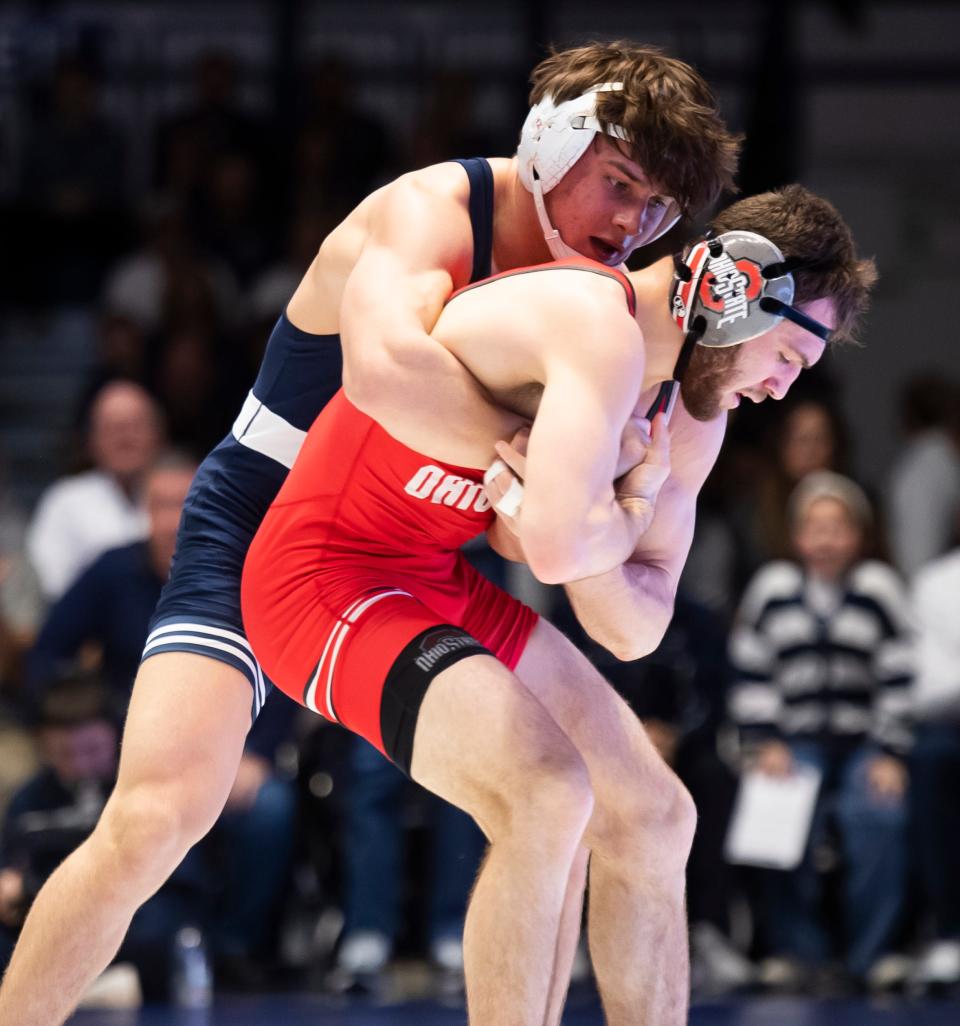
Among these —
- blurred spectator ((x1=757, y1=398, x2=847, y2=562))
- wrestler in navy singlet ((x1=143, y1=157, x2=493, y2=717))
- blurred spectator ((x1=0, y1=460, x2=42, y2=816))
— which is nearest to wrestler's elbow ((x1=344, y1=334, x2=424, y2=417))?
wrestler in navy singlet ((x1=143, y1=157, x2=493, y2=717))

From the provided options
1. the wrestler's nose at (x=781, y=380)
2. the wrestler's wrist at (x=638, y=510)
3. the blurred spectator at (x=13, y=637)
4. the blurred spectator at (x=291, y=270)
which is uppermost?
the wrestler's nose at (x=781, y=380)

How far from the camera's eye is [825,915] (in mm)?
6617

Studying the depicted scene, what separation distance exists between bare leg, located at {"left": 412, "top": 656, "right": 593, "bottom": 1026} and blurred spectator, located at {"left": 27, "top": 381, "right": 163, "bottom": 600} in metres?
3.70

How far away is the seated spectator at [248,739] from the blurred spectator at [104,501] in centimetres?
47

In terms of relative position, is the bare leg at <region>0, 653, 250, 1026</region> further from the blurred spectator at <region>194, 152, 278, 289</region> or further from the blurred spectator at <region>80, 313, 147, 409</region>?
the blurred spectator at <region>194, 152, 278, 289</region>

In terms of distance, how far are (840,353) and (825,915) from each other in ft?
13.8

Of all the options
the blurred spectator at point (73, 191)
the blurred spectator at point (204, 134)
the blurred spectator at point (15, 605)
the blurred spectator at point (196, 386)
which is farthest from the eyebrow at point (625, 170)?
the blurred spectator at point (73, 191)

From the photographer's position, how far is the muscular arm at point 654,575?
3.30 meters

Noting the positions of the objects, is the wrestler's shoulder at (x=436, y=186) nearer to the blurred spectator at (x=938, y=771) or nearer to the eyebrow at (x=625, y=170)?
the eyebrow at (x=625, y=170)

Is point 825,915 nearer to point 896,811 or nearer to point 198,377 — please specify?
point 896,811

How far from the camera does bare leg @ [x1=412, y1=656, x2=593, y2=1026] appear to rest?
3041mm

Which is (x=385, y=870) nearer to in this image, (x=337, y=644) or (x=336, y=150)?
(x=337, y=644)

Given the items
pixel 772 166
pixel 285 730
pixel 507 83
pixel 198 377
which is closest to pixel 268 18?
pixel 507 83

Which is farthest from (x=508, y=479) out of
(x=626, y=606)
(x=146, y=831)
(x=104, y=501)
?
(x=104, y=501)
